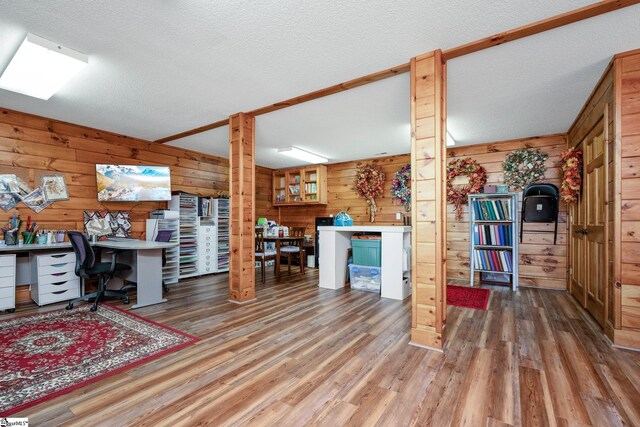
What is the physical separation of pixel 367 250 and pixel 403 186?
7.06ft

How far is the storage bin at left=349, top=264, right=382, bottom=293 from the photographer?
4.36 m

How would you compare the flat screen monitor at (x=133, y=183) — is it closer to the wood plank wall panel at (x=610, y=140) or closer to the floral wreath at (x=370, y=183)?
the floral wreath at (x=370, y=183)

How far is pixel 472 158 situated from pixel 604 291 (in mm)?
3111

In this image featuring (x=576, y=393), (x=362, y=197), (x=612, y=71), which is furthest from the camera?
(x=362, y=197)

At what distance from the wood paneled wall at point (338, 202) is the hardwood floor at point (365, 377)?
3.36 metres

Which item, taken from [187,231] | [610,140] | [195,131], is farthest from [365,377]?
[187,231]

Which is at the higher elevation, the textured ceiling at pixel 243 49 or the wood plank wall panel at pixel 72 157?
the textured ceiling at pixel 243 49

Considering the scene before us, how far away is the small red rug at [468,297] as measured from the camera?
12.4 ft

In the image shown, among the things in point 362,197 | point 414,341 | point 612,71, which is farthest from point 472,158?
point 414,341

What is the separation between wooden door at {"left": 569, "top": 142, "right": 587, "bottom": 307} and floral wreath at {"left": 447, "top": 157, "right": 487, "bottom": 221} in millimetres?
1309

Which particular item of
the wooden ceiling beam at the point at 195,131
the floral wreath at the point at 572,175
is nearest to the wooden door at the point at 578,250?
the floral wreath at the point at 572,175

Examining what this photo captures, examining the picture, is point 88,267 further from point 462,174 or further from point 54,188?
point 462,174

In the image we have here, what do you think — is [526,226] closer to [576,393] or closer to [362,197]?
[362,197]

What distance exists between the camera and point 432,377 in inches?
79.2
